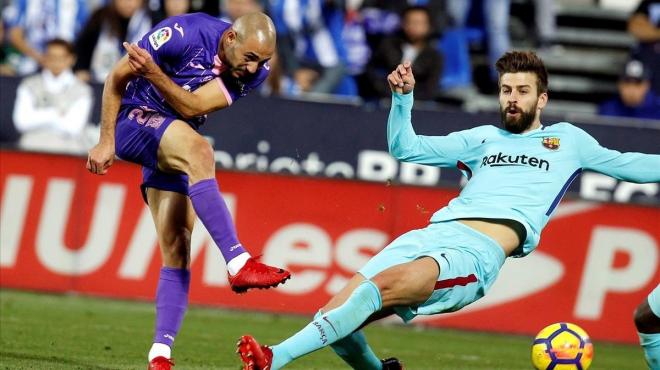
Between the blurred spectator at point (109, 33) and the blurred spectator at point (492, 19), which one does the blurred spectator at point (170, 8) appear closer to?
the blurred spectator at point (109, 33)

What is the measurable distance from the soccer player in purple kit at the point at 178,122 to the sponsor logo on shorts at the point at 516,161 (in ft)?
4.72

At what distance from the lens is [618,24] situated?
18.4 meters

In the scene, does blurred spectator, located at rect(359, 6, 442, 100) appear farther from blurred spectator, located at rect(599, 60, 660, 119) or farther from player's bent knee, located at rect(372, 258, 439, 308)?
player's bent knee, located at rect(372, 258, 439, 308)

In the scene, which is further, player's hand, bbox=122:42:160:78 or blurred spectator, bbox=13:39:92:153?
blurred spectator, bbox=13:39:92:153

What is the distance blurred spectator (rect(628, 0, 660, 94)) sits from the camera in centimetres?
1617

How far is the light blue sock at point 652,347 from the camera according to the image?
25.6 ft

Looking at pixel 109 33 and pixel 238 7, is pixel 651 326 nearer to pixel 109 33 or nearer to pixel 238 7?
pixel 238 7

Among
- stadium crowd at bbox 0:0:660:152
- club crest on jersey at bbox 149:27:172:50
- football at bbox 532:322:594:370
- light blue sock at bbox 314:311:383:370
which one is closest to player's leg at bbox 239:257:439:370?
light blue sock at bbox 314:311:383:370

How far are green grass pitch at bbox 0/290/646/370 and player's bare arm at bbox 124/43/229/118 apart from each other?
181cm

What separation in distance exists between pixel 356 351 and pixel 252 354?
0.97 metres

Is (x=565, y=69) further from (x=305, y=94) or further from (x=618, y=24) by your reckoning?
(x=305, y=94)

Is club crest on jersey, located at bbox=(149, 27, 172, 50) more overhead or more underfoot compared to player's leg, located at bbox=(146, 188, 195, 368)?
more overhead

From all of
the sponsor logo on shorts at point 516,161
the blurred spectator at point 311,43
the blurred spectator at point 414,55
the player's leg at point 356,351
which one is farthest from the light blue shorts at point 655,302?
the blurred spectator at point 311,43

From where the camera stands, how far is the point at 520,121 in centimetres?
754
